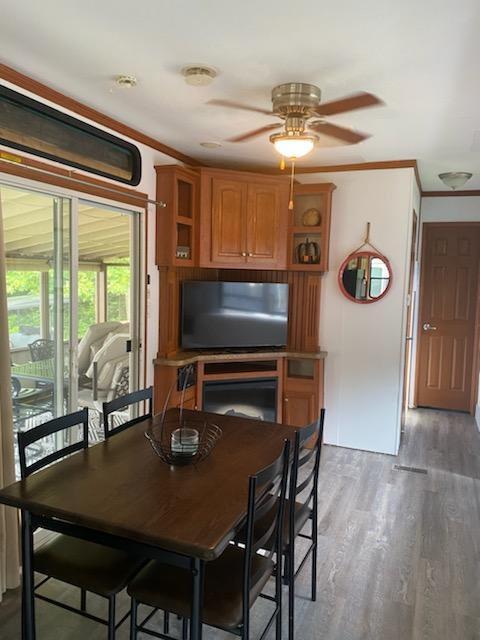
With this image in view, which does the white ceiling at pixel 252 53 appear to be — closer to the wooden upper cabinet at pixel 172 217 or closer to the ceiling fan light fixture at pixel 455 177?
the wooden upper cabinet at pixel 172 217

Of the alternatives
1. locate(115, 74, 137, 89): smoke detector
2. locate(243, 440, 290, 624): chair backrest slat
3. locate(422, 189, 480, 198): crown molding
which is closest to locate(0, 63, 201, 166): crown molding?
locate(115, 74, 137, 89): smoke detector

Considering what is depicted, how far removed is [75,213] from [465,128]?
99.6 inches

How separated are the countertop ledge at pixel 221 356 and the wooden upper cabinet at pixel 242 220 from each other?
2.42 feet

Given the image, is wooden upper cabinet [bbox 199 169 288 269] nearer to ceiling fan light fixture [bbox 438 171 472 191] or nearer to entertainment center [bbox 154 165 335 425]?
entertainment center [bbox 154 165 335 425]

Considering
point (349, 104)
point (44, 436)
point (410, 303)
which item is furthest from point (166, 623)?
point (410, 303)

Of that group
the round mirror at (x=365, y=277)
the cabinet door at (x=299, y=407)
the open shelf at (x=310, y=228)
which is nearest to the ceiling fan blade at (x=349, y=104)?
the open shelf at (x=310, y=228)

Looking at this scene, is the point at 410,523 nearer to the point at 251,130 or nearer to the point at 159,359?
the point at 159,359

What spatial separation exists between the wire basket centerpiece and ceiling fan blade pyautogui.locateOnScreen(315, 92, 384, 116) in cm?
184

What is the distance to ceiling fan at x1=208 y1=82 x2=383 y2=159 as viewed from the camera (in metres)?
2.53

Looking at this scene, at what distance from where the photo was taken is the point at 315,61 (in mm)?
2273

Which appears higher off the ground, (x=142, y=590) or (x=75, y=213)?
(x=75, y=213)

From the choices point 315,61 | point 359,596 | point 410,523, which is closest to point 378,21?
point 315,61

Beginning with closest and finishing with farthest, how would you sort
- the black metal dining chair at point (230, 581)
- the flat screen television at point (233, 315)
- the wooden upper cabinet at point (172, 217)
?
the black metal dining chair at point (230, 581)
the wooden upper cabinet at point (172, 217)
the flat screen television at point (233, 315)

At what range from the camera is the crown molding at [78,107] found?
252 centimetres
